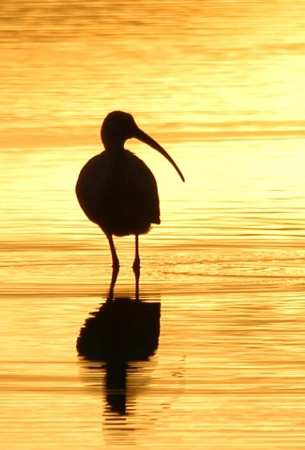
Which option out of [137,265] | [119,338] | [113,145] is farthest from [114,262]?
[119,338]

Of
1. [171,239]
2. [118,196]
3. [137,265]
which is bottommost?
[171,239]

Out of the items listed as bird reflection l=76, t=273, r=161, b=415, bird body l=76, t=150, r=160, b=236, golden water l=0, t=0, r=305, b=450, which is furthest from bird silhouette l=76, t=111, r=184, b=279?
bird reflection l=76, t=273, r=161, b=415

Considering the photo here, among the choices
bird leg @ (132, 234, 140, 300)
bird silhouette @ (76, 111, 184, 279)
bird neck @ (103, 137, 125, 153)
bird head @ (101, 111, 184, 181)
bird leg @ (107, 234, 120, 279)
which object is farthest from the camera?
bird head @ (101, 111, 184, 181)

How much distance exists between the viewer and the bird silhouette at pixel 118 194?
1411cm

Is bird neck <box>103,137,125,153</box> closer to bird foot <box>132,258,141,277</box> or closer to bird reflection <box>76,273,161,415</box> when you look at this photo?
bird foot <box>132,258,141,277</box>

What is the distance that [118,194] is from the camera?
14.2 meters

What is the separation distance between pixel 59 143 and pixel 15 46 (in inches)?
327

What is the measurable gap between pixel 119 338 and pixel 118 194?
3.58 m

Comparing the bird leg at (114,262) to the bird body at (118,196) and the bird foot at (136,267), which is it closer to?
the bird foot at (136,267)

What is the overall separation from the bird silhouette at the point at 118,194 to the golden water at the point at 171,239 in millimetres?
219

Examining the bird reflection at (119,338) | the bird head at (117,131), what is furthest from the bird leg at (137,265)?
the bird head at (117,131)

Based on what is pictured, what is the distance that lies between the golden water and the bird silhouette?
0.72 feet

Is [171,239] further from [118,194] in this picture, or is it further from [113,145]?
[113,145]

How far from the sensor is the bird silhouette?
46.3 feet
